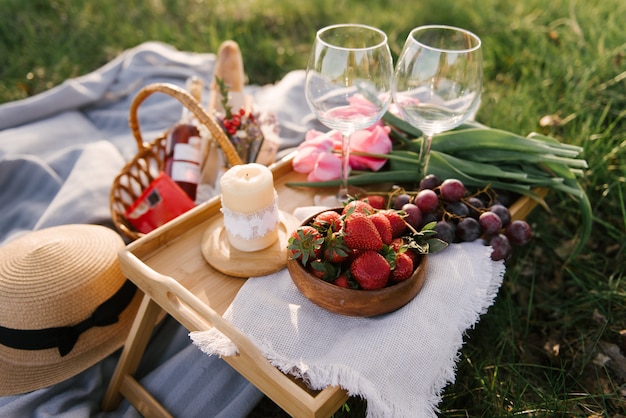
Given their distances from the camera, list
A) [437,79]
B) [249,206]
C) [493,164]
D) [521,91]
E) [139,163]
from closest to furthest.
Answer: [249,206] < [437,79] < [493,164] < [139,163] < [521,91]

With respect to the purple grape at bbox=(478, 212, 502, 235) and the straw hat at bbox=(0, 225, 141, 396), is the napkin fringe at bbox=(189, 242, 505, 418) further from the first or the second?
the straw hat at bbox=(0, 225, 141, 396)

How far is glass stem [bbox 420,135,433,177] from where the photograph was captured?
4.69 ft

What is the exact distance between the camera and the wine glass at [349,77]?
3.95 ft

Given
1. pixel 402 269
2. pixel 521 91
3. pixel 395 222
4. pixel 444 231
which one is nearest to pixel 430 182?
pixel 444 231

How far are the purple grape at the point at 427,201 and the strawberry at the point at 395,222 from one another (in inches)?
6.0

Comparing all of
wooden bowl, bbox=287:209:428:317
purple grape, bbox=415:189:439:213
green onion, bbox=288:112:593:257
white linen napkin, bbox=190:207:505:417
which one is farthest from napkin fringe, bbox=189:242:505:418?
green onion, bbox=288:112:593:257

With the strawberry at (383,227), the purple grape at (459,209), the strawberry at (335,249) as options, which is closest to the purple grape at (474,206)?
the purple grape at (459,209)

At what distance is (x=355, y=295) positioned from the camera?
3.40 ft

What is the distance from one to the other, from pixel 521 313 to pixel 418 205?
79cm

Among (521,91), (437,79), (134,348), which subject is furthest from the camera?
(521,91)

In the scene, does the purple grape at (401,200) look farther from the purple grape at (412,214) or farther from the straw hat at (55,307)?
the straw hat at (55,307)

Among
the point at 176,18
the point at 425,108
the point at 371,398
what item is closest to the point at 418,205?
the point at 425,108

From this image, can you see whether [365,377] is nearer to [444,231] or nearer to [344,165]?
[444,231]

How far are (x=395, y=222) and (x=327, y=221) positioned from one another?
159 millimetres
